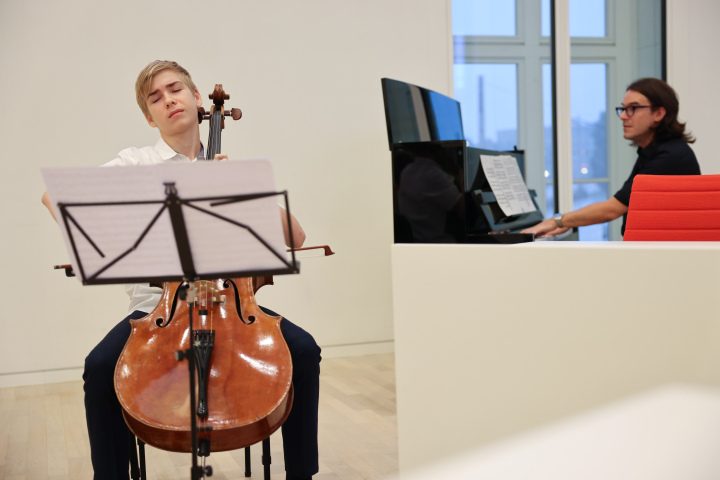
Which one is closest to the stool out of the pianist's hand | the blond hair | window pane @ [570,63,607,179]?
the blond hair

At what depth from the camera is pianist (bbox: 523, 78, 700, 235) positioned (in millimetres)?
2811

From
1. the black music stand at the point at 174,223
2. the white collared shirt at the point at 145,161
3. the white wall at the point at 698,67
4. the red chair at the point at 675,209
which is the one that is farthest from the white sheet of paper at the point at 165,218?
the white wall at the point at 698,67

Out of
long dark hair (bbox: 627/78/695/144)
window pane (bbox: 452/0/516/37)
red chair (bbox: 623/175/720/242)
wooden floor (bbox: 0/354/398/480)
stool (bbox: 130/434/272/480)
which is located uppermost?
window pane (bbox: 452/0/516/37)

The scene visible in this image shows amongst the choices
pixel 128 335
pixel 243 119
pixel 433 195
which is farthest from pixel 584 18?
pixel 128 335

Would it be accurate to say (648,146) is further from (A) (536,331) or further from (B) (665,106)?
(A) (536,331)

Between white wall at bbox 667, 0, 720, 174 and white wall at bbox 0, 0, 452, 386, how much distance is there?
165 cm

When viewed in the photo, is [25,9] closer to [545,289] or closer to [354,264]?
[354,264]

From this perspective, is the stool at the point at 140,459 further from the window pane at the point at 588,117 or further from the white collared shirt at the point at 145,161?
the window pane at the point at 588,117

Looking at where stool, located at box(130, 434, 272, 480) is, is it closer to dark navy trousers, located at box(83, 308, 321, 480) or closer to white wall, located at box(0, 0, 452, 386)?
dark navy trousers, located at box(83, 308, 321, 480)

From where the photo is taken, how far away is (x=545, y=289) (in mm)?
1398

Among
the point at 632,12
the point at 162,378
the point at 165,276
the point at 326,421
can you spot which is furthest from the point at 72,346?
the point at 632,12

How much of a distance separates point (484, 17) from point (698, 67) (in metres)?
1.55

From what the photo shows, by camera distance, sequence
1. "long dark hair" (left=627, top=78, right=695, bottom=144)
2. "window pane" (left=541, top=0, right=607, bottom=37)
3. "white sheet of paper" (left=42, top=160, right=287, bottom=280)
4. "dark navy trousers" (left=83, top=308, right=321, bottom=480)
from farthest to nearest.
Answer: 1. "window pane" (left=541, top=0, right=607, bottom=37)
2. "long dark hair" (left=627, top=78, right=695, bottom=144)
3. "dark navy trousers" (left=83, top=308, right=321, bottom=480)
4. "white sheet of paper" (left=42, top=160, right=287, bottom=280)

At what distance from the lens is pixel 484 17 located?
4102 millimetres
